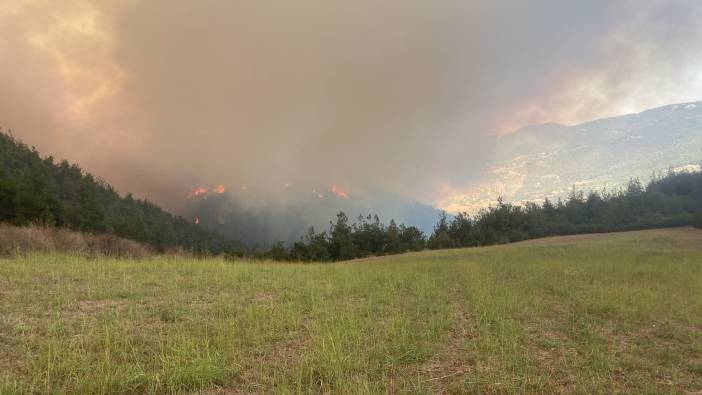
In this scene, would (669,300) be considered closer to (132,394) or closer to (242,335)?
(242,335)

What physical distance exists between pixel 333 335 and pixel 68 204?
81500mm

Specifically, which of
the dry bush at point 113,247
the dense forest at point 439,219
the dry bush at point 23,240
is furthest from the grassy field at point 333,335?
the dense forest at point 439,219

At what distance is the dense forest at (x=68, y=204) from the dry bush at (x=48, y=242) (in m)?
2.61

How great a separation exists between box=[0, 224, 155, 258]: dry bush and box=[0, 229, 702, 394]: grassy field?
6.93m

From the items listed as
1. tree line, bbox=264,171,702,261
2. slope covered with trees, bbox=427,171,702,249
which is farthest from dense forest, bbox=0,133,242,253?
slope covered with trees, bbox=427,171,702,249

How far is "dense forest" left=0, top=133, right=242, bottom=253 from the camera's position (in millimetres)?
44497

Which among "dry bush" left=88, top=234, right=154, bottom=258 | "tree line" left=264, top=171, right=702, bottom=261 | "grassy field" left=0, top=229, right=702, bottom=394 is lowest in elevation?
"grassy field" left=0, top=229, right=702, bottom=394

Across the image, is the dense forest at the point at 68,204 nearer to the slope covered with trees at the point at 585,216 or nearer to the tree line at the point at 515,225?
the tree line at the point at 515,225

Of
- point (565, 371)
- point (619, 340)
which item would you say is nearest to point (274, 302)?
point (565, 371)

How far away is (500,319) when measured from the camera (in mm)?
9469

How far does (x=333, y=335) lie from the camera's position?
25.3 feet

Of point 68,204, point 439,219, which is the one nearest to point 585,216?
point 439,219

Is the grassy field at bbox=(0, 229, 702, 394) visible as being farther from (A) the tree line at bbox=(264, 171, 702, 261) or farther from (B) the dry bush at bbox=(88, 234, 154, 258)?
(A) the tree line at bbox=(264, 171, 702, 261)

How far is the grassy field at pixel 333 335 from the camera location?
5676 millimetres
